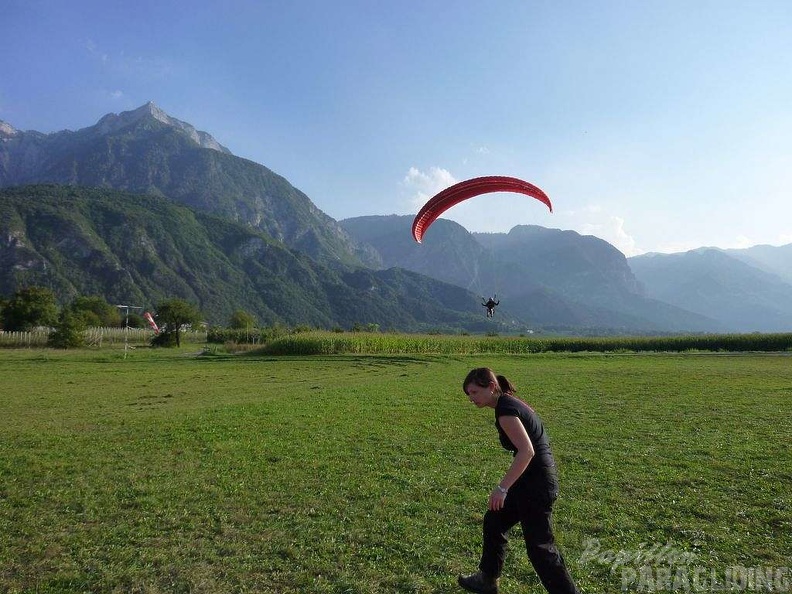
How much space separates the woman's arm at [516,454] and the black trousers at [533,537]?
10.1 inches

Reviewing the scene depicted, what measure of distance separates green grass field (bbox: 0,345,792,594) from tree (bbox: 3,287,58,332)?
67981 mm

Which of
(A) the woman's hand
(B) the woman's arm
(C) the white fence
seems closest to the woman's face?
(B) the woman's arm

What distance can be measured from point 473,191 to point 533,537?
1273 cm

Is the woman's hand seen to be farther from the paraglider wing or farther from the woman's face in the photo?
the paraglider wing

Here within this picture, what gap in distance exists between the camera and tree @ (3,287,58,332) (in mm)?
72062

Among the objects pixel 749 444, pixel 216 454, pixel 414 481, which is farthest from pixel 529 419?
pixel 749 444

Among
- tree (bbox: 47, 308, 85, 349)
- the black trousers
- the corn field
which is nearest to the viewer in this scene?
the black trousers

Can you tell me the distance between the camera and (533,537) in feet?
16.4

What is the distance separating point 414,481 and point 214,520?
376 cm

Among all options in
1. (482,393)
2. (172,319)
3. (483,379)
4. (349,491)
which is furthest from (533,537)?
(172,319)

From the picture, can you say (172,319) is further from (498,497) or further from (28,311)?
(498,497)

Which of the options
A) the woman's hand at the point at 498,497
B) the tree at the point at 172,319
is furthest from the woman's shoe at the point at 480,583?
the tree at the point at 172,319

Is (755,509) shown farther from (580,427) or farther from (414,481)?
(580,427)

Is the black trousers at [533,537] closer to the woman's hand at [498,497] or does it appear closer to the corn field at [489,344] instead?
the woman's hand at [498,497]
